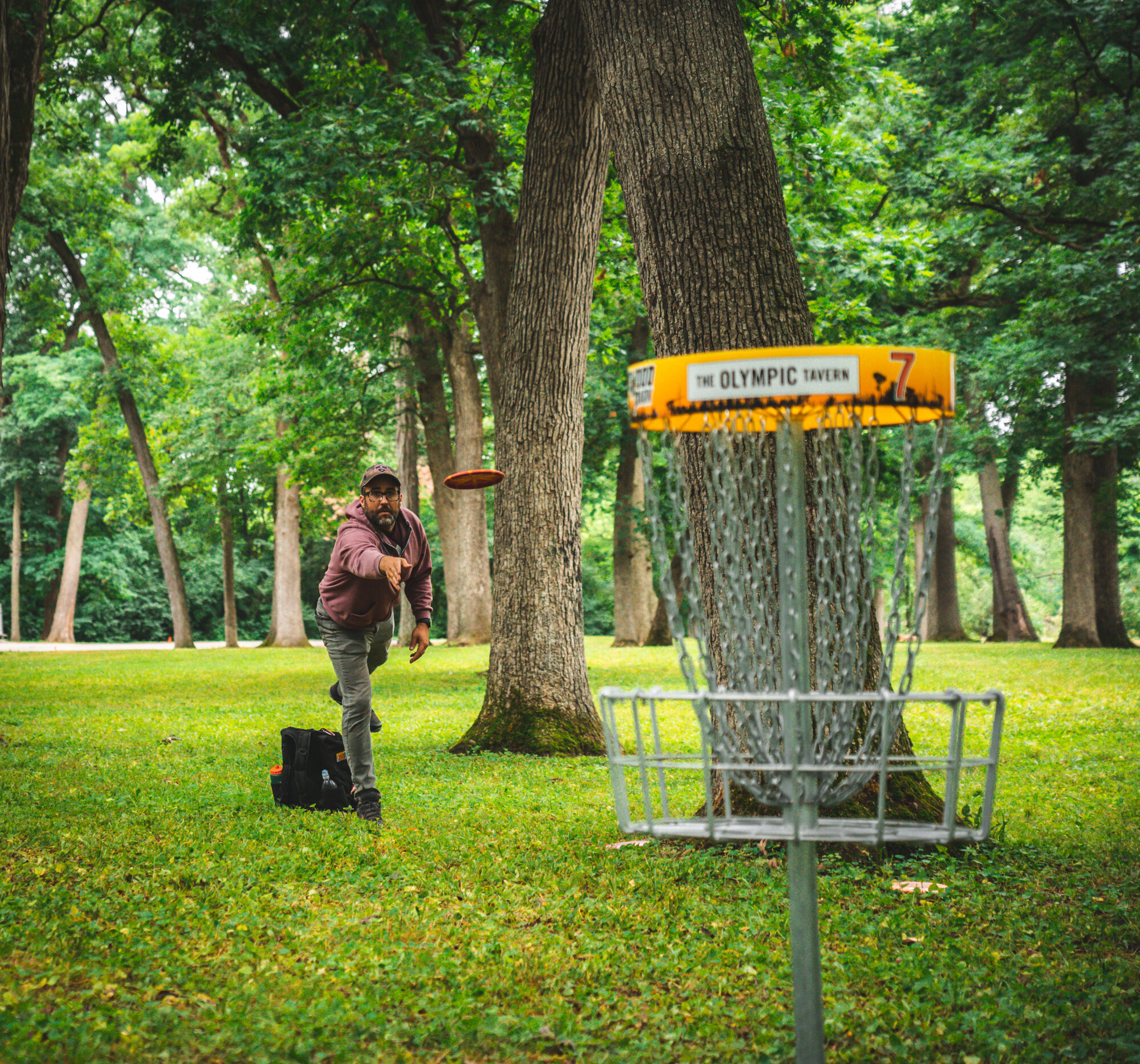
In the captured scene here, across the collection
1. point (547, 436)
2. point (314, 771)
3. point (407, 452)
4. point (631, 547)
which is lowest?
point (314, 771)

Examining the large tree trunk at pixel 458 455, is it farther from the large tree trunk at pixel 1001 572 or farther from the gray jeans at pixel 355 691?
the gray jeans at pixel 355 691

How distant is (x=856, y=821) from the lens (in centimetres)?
282

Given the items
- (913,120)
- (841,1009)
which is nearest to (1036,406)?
(913,120)

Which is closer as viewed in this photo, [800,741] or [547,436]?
[800,741]

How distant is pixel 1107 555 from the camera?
72.7ft

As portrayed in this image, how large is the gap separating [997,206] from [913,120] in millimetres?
2251

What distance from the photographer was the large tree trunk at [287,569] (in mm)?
28281

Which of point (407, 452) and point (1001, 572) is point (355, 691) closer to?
point (407, 452)

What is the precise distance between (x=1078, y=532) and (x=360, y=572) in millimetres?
19752

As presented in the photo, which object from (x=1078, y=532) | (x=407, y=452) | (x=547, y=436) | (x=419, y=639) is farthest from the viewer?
(x=407, y=452)

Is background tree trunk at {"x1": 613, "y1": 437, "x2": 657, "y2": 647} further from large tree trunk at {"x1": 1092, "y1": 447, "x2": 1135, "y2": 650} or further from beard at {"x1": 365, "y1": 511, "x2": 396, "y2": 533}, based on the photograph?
beard at {"x1": 365, "y1": 511, "x2": 396, "y2": 533}

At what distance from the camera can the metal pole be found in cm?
261

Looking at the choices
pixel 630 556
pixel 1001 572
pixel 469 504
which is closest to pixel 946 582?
pixel 1001 572

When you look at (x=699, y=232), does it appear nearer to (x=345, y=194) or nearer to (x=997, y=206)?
(x=345, y=194)
